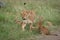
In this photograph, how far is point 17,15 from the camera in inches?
336

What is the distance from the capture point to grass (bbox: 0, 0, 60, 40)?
21.8 feet

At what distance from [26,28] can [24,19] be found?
30 cm

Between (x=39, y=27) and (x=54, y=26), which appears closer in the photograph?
(x=39, y=27)

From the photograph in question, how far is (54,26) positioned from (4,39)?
8.62 ft

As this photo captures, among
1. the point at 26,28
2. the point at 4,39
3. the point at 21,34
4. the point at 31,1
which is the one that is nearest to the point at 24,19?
the point at 26,28

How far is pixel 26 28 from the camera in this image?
750cm

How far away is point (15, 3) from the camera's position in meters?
10.4

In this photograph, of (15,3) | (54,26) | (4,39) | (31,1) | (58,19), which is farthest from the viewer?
(31,1)

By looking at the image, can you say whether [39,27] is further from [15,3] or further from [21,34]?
[15,3]

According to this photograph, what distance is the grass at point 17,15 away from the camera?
21.8 ft

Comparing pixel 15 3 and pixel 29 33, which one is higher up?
pixel 15 3

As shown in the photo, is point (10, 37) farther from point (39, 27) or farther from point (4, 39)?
point (39, 27)

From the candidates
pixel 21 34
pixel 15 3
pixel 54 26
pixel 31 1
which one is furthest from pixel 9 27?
pixel 31 1

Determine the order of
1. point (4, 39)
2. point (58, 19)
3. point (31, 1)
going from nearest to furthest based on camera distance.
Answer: point (4, 39)
point (58, 19)
point (31, 1)
